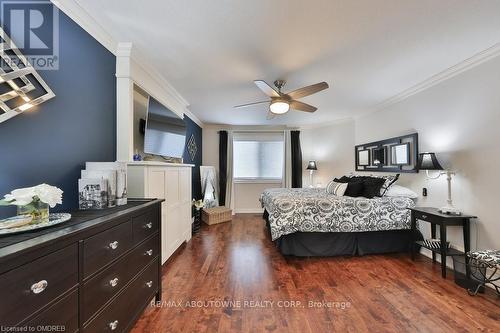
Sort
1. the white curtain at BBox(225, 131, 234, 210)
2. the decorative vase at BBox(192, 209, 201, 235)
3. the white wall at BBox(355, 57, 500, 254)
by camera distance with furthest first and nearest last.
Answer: the white curtain at BBox(225, 131, 234, 210)
the decorative vase at BBox(192, 209, 201, 235)
the white wall at BBox(355, 57, 500, 254)

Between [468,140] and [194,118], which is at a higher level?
[194,118]

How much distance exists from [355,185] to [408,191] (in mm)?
727

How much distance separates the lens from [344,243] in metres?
3.12

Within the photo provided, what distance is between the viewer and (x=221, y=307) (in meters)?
1.97

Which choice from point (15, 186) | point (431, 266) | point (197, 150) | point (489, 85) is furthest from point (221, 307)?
point (197, 150)

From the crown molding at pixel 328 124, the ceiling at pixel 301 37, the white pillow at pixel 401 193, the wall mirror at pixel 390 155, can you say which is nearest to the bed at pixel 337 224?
the white pillow at pixel 401 193

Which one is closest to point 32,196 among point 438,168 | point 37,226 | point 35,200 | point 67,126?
point 35,200

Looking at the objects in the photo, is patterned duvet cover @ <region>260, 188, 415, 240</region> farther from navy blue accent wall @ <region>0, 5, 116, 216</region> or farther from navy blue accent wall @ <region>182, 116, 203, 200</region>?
navy blue accent wall @ <region>182, 116, 203, 200</region>

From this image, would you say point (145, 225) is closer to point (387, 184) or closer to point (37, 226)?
point (37, 226)

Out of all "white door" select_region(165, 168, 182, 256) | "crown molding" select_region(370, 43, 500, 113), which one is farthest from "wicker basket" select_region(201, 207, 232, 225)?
"crown molding" select_region(370, 43, 500, 113)

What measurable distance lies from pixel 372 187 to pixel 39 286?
12.5ft

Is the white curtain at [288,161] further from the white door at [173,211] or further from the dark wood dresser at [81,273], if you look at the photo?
the dark wood dresser at [81,273]

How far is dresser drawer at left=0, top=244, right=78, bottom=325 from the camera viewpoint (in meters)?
0.75

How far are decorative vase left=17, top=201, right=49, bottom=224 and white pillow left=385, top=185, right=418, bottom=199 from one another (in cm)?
388
